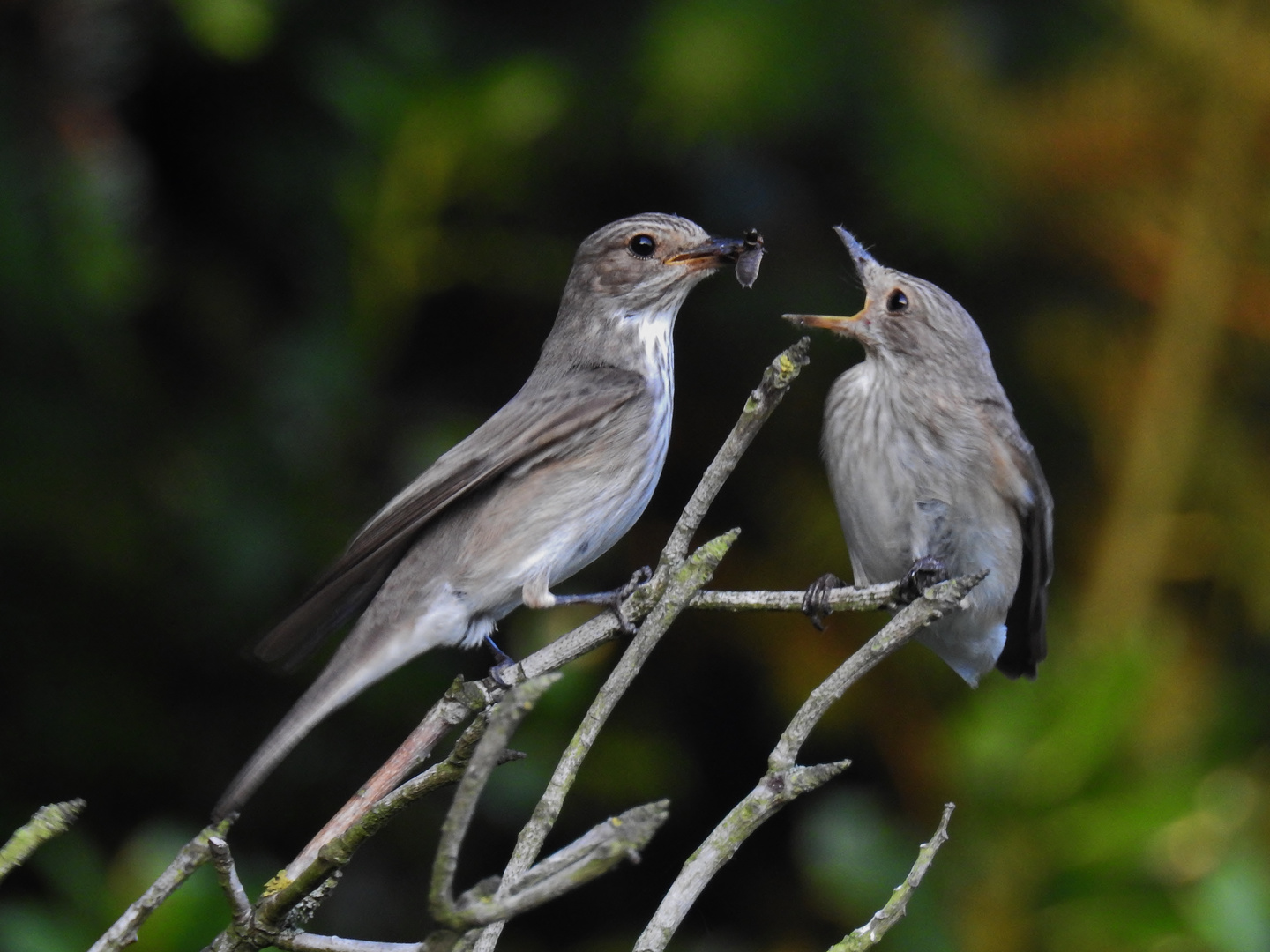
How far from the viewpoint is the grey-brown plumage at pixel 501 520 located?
2586mm

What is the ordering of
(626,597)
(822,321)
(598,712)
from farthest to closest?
(822,321) → (626,597) → (598,712)

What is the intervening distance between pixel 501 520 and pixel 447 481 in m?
0.23

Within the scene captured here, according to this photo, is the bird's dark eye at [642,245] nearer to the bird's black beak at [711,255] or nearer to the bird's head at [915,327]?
the bird's black beak at [711,255]

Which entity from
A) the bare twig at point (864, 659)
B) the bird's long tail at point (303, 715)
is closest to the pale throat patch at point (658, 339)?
the bird's long tail at point (303, 715)

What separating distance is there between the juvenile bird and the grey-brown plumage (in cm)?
48

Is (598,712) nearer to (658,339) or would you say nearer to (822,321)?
(822,321)

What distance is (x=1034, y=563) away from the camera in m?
3.48

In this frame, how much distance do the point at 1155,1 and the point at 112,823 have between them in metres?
4.40

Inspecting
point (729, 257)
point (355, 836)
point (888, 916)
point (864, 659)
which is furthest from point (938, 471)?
point (355, 836)

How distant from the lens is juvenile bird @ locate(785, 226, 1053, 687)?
327 centimetres

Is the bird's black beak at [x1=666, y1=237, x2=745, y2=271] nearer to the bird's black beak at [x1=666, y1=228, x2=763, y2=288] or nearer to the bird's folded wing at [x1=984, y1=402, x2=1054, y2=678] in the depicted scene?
the bird's black beak at [x1=666, y1=228, x2=763, y2=288]

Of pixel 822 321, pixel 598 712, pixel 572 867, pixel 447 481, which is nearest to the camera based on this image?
pixel 572 867

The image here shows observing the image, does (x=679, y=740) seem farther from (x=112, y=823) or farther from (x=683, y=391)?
(x=112, y=823)

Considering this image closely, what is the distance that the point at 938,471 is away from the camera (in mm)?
3283
